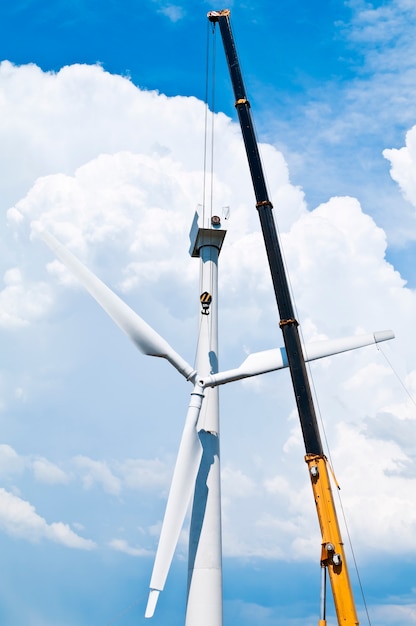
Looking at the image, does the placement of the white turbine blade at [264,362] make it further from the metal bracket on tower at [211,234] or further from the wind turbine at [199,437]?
the metal bracket on tower at [211,234]

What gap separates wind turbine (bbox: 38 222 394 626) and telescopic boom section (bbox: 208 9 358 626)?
6.35 feet

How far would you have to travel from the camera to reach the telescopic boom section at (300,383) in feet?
69.1

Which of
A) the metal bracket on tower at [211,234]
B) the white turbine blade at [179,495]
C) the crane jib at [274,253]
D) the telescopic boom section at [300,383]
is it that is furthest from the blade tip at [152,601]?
the metal bracket on tower at [211,234]

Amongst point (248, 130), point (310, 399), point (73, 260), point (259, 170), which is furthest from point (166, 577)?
point (248, 130)

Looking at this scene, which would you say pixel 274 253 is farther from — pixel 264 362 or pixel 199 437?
pixel 199 437

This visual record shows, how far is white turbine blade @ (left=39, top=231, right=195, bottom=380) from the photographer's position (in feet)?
84.8

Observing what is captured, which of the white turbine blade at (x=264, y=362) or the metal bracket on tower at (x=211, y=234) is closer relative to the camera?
the white turbine blade at (x=264, y=362)

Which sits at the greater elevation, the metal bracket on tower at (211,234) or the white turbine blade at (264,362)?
the metal bracket on tower at (211,234)

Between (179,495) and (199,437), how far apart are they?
2.68 meters

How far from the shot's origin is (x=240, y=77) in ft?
103

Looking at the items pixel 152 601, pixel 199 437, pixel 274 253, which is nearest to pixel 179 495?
pixel 199 437

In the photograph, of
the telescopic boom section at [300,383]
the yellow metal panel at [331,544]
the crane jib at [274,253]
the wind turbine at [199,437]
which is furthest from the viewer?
the wind turbine at [199,437]

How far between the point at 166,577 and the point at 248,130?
61.1 ft

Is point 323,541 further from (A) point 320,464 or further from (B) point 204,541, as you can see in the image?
(B) point 204,541
